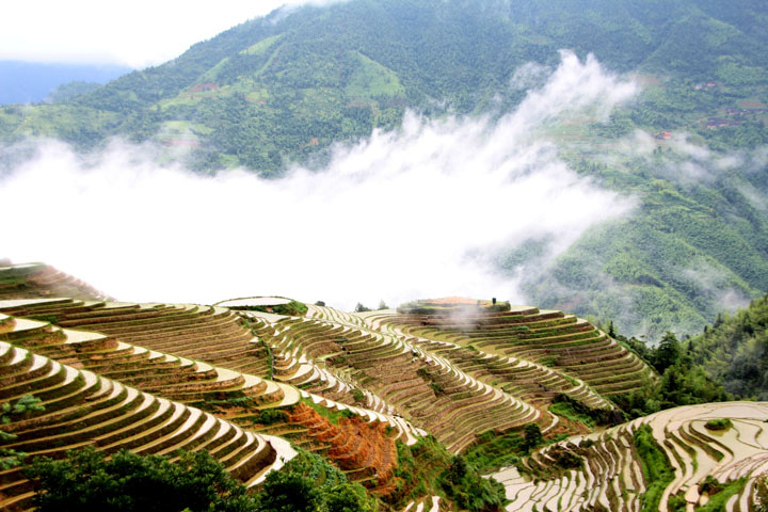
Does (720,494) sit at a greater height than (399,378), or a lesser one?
greater

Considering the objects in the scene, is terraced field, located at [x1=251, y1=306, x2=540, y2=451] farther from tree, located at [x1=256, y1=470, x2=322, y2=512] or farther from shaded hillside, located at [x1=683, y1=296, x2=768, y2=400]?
shaded hillside, located at [x1=683, y1=296, x2=768, y2=400]

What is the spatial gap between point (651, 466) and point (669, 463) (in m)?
0.97

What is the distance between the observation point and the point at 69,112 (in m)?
142

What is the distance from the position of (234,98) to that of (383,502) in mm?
158978

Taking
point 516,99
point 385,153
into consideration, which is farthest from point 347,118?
point 516,99

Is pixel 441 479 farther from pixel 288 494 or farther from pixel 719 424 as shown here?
pixel 719 424

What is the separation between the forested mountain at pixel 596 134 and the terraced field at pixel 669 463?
59.5 meters

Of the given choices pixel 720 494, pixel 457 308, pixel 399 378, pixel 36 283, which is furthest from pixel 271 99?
pixel 720 494

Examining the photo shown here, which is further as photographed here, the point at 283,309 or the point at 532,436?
the point at 283,309

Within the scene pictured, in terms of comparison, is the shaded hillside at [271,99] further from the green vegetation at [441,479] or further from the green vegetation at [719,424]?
the green vegetation at [719,424]

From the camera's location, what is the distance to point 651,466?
91.2 ft

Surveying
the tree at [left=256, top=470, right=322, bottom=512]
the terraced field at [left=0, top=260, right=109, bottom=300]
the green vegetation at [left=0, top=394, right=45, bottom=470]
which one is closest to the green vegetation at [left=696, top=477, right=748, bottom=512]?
the tree at [left=256, top=470, right=322, bottom=512]

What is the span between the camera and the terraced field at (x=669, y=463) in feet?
76.4

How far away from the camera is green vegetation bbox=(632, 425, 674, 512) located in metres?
24.1
